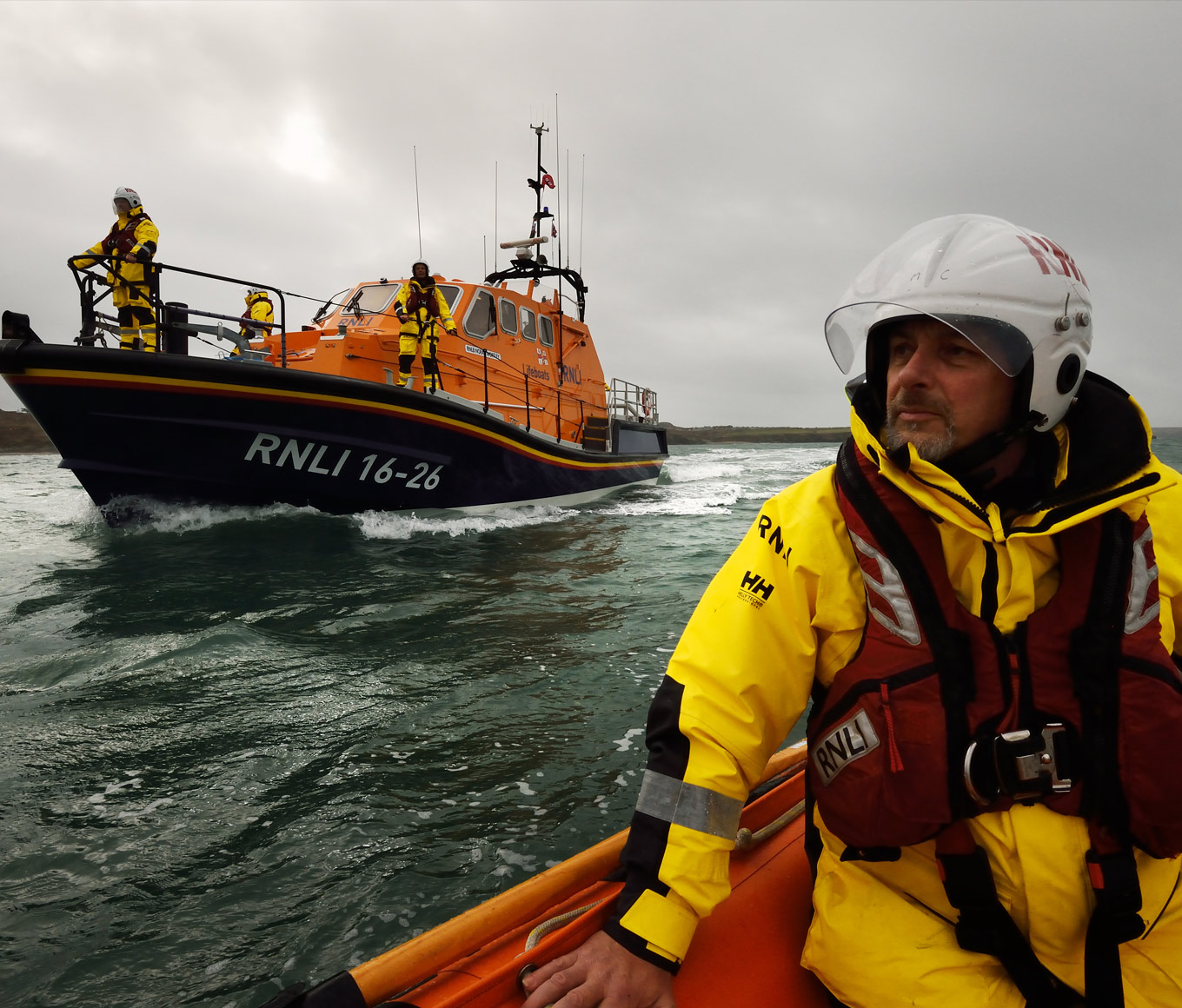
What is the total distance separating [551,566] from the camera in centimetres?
609

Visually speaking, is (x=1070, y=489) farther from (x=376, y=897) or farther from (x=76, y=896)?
(x=76, y=896)

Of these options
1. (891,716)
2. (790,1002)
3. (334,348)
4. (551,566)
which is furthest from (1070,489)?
(334,348)

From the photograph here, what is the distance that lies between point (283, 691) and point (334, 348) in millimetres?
5594

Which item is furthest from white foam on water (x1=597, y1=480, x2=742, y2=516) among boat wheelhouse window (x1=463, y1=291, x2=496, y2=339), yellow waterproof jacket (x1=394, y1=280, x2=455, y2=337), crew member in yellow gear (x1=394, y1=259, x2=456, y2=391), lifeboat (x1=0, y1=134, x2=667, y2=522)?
yellow waterproof jacket (x1=394, y1=280, x2=455, y2=337)

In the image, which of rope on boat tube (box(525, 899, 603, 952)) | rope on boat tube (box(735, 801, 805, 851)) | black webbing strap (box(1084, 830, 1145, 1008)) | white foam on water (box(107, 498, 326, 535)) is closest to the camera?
black webbing strap (box(1084, 830, 1145, 1008))

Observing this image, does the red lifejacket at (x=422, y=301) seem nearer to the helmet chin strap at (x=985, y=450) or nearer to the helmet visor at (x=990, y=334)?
the helmet visor at (x=990, y=334)

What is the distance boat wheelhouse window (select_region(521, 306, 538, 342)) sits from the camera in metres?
10.0

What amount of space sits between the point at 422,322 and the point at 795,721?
7.58m

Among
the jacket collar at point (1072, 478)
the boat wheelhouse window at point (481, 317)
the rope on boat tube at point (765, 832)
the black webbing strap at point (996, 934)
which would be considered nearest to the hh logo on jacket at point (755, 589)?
the jacket collar at point (1072, 478)

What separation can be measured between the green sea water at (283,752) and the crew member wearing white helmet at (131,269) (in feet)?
6.77

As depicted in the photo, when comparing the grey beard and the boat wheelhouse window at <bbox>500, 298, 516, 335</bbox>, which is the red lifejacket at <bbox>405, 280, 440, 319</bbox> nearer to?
the boat wheelhouse window at <bbox>500, 298, 516, 335</bbox>

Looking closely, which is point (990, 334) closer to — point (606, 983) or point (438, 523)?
point (606, 983)

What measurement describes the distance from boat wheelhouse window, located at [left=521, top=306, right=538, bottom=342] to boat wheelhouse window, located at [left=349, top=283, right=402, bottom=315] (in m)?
1.92

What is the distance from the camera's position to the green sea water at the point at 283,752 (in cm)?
168
